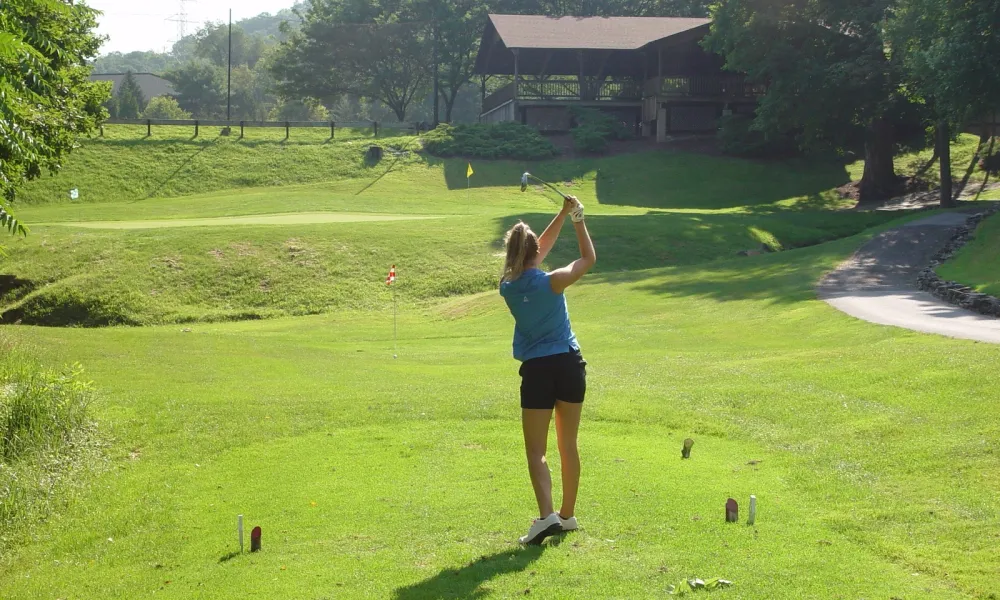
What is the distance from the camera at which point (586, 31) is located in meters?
65.2

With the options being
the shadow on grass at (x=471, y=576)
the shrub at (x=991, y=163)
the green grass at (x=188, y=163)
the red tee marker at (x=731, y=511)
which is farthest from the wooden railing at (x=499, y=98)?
the shadow on grass at (x=471, y=576)

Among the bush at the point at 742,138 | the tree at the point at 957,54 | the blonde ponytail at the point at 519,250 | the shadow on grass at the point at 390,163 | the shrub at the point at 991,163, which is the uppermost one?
the tree at the point at 957,54

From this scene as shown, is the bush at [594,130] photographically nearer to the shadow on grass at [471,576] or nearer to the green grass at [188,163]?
the green grass at [188,163]

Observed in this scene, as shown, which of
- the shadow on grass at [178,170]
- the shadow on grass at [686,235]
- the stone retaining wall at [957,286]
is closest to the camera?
the stone retaining wall at [957,286]

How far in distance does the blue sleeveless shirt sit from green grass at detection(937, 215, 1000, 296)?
17211 millimetres

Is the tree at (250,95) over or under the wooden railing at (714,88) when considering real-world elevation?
over

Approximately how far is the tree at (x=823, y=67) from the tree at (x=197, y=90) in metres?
93.5

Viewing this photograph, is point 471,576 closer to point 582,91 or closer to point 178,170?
point 178,170

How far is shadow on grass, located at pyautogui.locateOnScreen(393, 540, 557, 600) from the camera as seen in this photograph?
6.37 metres

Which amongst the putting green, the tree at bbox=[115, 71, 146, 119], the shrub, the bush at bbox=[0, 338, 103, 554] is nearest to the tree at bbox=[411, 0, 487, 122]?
the tree at bbox=[115, 71, 146, 119]

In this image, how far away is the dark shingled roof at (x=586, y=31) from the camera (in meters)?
62.0

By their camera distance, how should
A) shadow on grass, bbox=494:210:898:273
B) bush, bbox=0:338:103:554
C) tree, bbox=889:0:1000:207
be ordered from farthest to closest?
shadow on grass, bbox=494:210:898:273 < tree, bbox=889:0:1000:207 < bush, bbox=0:338:103:554

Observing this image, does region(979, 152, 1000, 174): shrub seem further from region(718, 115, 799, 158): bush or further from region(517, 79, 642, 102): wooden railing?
region(517, 79, 642, 102): wooden railing

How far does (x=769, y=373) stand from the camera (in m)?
15.0
